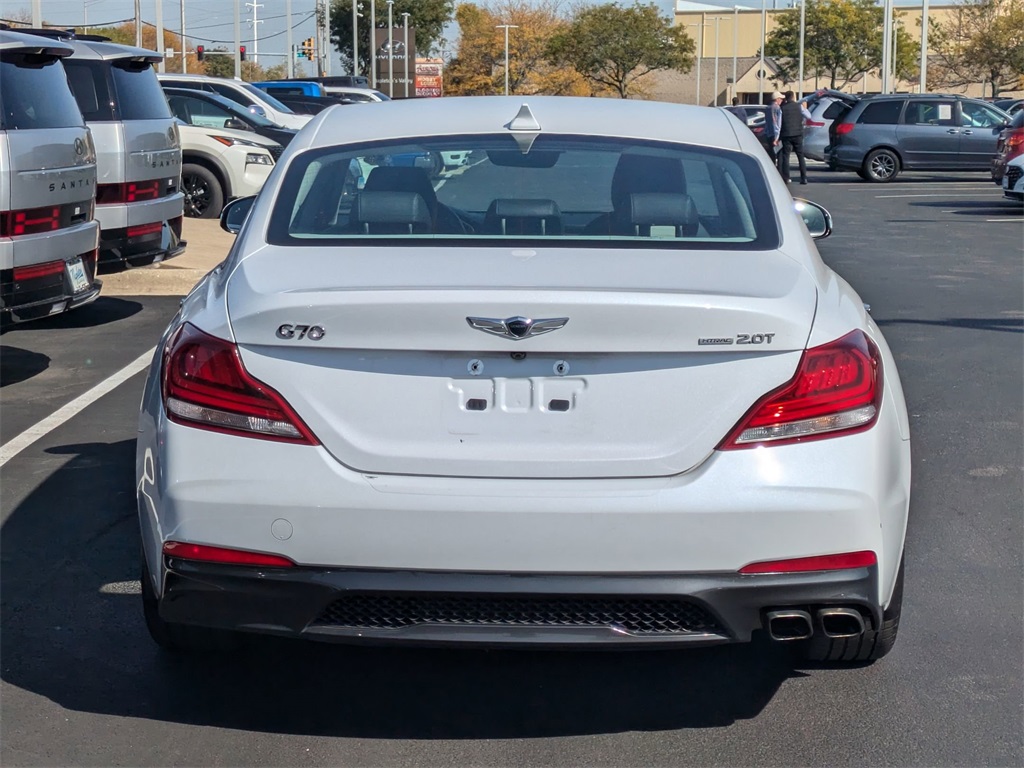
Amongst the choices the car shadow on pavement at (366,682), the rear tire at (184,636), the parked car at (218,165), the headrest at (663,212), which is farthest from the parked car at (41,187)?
the parked car at (218,165)

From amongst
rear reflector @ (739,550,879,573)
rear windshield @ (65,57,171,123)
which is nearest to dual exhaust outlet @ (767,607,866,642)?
rear reflector @ (739,550,879,573)

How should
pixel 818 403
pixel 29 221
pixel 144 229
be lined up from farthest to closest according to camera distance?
pixel 144 229 < pixel 29 221 < pixel 818 403

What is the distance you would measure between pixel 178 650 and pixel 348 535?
106 cm

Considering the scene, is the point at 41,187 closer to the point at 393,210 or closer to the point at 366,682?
the point at 393,210

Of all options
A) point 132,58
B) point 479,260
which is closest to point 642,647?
point 479,260

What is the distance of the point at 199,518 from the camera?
3383mm

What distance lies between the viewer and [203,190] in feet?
57.2

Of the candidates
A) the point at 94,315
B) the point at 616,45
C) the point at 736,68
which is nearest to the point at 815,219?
the point at 94,315

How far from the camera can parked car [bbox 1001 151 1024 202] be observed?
66.0 ft

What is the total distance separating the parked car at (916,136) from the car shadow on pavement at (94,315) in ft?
65.7

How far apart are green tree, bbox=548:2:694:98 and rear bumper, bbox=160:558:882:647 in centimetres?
7699

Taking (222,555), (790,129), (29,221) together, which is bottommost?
(222,555)

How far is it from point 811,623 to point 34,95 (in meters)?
5.87

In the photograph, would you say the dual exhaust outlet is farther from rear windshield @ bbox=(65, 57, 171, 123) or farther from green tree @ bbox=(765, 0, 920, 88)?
green tree @ bbox=(765, 0, 920, 88)
